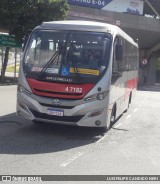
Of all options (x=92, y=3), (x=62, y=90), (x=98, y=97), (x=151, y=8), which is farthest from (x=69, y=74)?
(x=151, y=8)

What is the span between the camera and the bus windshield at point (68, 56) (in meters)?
10.0

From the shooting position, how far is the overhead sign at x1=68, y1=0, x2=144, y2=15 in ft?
137

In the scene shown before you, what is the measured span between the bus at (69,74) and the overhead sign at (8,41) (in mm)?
19868

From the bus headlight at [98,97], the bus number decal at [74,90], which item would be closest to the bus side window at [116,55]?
the bus headlight at [98,97]

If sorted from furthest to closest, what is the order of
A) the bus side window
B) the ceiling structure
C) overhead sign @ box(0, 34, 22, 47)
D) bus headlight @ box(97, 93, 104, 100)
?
1. the ceiling structure
2. overhead sign @ box(0, 34, 22, 47)
3. the bus side window
4. bus headlight @ box(97, 93, 104, 100)

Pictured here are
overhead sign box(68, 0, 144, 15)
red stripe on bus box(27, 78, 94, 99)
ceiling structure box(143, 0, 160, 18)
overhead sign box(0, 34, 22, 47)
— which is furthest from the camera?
ceiling structure box(143, 0, 160, 18)

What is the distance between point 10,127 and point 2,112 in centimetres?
298

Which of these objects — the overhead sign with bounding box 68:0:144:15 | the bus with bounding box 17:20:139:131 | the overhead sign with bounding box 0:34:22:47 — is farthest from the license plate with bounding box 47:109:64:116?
the overhead sign with bounding box 68:0:144:15

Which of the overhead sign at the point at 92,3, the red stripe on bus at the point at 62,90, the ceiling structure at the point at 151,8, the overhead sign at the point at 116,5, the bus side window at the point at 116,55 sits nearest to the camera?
the red stripe on bus at the point at 62,90

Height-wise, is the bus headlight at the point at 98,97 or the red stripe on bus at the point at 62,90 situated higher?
the red stripe on bus at the point at 62,90

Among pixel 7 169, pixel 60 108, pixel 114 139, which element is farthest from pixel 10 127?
pixel 7 169

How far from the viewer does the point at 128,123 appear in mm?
13812

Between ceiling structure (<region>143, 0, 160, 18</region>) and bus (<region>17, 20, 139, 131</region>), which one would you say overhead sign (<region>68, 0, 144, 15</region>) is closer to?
ceiling structure (<region>143, 0, 160, 18</region>)

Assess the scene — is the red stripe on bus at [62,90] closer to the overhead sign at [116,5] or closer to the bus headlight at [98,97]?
the bus headlight at [98,97]
